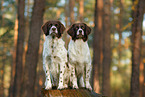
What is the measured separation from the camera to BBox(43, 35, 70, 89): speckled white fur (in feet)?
16.5

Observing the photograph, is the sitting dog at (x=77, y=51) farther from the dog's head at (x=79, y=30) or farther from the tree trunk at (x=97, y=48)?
the tree trunk at (x=97, y=48)

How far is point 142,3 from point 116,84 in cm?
2359

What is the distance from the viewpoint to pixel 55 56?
16.5 feet

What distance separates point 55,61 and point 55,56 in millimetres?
131

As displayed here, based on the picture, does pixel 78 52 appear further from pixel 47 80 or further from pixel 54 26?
pixel 47 80

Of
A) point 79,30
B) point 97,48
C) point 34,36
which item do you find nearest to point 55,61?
point 79,30

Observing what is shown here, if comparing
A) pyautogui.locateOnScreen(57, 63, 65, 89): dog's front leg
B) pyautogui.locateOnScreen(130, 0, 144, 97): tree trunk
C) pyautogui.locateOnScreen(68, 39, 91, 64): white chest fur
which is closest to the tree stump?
pyautogui.locateOnScreen(57, 63, 65, 89): dog's front leg

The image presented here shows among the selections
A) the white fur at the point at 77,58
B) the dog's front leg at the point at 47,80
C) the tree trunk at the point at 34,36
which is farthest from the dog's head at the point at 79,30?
the tree trunk at the point at 34,36

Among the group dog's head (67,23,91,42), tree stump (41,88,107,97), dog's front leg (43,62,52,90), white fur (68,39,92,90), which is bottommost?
tree stump (41,88,107,97)

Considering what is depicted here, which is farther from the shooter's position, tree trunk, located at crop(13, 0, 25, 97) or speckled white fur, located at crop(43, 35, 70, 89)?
tree trunk, located at crop(13, 0, 25, 97)

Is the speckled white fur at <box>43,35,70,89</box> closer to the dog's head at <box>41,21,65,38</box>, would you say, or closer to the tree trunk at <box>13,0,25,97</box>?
the dog's head at <box>41,21,65,38</box>

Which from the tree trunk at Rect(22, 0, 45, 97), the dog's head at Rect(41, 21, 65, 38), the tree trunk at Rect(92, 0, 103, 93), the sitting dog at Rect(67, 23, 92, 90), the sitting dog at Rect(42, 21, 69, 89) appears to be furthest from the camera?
the tree trunk at Rect(92, 0, 103, 93)

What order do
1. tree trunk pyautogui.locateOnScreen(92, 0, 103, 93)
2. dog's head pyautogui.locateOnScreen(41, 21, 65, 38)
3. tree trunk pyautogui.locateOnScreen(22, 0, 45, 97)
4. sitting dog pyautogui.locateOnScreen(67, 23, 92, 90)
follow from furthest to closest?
tree trunk pyautogui.locateOnScreen(92, 0, 103, 93)
tree trunk pyautogui.locateOnScreen(22, 0, 45, 97)
sitting dog pyautogui.locateOnScreen(67, 23, 92, 90)
dog's head pyautogui.locateOnScreen(41, 21, 65, 38)

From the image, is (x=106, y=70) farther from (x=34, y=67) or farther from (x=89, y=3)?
(x=89, y=3)
